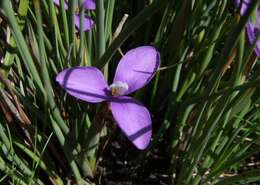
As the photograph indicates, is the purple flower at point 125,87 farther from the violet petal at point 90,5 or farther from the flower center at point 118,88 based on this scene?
the violet petal at point 90,5

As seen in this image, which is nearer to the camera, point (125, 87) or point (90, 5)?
point (125, 87)

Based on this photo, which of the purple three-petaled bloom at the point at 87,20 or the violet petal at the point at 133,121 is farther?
the purple three-petaled bloom at the point at 87,20

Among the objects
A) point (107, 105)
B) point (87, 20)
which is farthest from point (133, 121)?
point (87, 20)

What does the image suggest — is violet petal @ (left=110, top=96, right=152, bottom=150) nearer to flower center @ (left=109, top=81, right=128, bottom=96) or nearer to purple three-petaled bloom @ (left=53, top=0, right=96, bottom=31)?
flower center @ (left=109, top=81, right=128, bottom=96)

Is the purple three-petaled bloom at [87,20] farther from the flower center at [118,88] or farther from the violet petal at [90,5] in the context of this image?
the flower center at [118,88]

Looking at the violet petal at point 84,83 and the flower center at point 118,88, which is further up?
the violet petal at point 84,83

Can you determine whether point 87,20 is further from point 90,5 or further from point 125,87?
point 125,87

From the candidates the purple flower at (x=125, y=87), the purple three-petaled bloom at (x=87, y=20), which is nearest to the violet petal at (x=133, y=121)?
the purple flower at (x=125, y=87)
